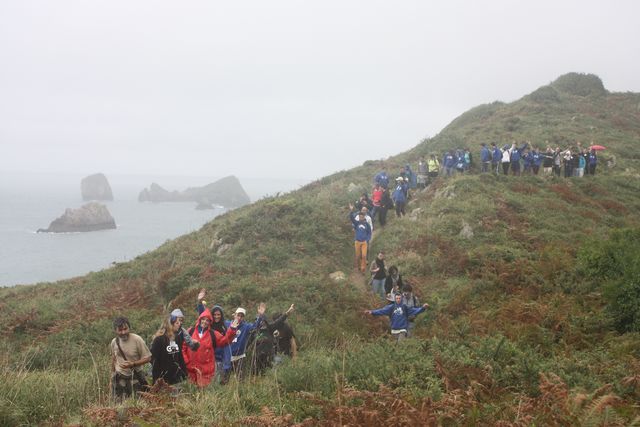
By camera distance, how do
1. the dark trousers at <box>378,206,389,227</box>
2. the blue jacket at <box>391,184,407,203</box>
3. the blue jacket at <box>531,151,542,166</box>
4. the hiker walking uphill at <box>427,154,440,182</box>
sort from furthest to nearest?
the hiker walking uphill at <box>427,154,440,182</box> < the blue jacket at <box>531,151,542,166</box> < the blue jacket at <box>391,184,407,203</box> < the dark trousers at <box>378,206,389,227</box>

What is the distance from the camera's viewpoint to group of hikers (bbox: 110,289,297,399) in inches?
260

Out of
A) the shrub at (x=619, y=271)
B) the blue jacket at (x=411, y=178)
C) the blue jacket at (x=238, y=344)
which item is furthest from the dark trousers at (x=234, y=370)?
the blue jacket at (x=411, y=178)

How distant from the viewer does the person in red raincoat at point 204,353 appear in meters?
7.32

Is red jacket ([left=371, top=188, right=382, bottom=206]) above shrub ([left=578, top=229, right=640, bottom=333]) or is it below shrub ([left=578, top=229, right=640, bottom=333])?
above

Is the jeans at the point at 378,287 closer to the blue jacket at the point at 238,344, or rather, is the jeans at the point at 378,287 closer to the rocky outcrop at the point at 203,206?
the blue jacket at the point at 238,344

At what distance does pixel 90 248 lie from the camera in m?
81.8

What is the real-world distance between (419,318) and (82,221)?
109215mm

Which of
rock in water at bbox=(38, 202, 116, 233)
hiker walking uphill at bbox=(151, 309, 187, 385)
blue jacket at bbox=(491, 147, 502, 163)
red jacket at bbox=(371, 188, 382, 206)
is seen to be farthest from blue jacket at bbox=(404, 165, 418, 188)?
rock in water at bbox=(38, 202, 116, 233)

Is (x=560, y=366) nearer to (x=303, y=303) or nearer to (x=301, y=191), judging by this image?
(x=303, y=303)

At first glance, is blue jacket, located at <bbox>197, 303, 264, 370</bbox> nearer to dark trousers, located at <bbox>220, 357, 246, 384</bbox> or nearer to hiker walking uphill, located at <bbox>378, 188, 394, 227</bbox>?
dark trousers, located at <bbox>220, 357, 246, 384</bbox>

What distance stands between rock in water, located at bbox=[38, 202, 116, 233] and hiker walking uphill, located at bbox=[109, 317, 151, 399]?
10805 centimetres

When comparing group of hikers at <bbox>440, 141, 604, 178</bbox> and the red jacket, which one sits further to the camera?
group of hikers at <bbox>440, 141, 604, 178</bbox>

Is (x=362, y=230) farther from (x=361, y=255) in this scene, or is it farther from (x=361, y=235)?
(x=361, y=255)

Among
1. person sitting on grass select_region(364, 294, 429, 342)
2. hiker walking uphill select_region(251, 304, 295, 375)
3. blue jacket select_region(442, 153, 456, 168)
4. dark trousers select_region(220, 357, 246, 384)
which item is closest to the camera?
dark trousers select_region(220, 357, 246, 384)
